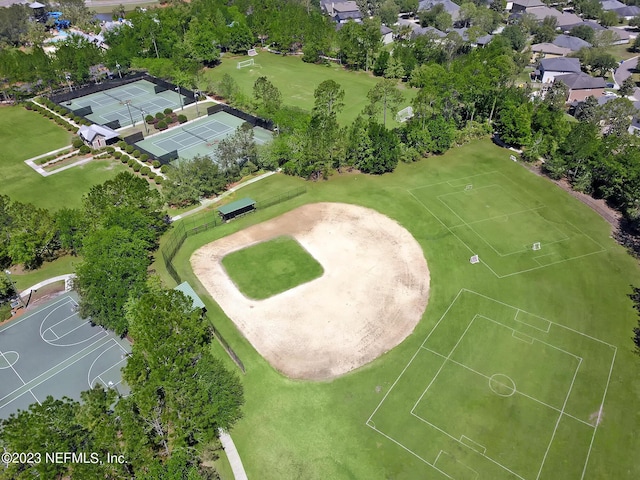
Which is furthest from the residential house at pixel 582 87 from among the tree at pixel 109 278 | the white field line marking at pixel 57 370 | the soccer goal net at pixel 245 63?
the white field line marking at pixel 57 370

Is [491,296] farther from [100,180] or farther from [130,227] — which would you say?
[100,180]

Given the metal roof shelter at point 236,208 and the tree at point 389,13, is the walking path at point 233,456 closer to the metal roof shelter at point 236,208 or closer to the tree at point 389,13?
the metal roof shelter at point 236,208

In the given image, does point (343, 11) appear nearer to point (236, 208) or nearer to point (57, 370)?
point (236, 208)

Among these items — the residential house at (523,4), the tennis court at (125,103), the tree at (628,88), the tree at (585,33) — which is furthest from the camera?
the residential house at (523,4)

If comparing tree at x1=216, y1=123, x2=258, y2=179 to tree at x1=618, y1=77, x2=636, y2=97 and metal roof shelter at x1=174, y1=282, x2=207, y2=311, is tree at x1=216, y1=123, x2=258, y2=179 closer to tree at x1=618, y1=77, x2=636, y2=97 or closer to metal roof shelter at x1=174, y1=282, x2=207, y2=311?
metal roof shelter at x1=174, y1=282, x2=207, y2=311

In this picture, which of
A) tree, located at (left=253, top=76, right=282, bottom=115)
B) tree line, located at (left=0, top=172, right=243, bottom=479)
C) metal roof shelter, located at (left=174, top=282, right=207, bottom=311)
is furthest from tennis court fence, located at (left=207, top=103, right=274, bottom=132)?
metal roof shelter, located at (left=174, top=282, right=207, bottom=311)

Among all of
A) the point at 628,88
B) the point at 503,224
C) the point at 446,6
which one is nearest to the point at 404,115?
the point at 503,224
